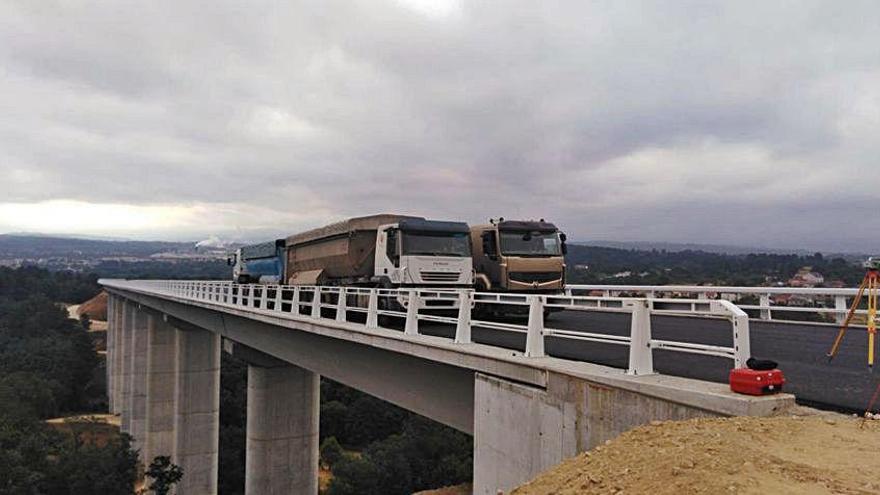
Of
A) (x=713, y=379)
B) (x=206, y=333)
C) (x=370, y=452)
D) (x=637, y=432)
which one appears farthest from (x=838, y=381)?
(x=370, y=452)

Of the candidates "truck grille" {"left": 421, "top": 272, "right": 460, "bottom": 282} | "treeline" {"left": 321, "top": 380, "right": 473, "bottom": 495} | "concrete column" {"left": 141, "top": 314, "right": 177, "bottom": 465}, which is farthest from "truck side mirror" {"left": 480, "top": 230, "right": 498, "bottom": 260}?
"concrete column" {"left": 141, "top": 314, "right": 177, "bottom": 465}

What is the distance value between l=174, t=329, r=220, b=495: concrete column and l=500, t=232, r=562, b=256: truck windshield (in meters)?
26.0

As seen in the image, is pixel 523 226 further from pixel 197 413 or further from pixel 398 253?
pixel 197 413

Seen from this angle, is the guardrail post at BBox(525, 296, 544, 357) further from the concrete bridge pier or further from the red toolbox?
the concrete bridge pier

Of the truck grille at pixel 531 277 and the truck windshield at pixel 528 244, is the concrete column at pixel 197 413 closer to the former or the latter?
the truck windshield at pixel 528 244

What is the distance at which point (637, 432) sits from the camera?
5422 millimetres

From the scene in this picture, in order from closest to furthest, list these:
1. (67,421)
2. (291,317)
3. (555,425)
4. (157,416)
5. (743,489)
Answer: (743,489) → (555,425) → (291,317) → (157,416) → (67,421)

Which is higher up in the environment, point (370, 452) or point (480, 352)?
point (480, 352)

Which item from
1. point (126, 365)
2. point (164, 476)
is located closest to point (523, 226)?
point (164, 476)

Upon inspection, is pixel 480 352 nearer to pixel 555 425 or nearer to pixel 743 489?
pixel 555 425

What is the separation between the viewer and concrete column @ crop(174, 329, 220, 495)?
35375 millimetres

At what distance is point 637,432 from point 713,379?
6.69ft

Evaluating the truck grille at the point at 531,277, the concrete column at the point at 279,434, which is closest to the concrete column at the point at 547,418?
the truck grille at the point at 531,277

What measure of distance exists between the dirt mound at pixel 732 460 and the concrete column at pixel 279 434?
2001 cm
